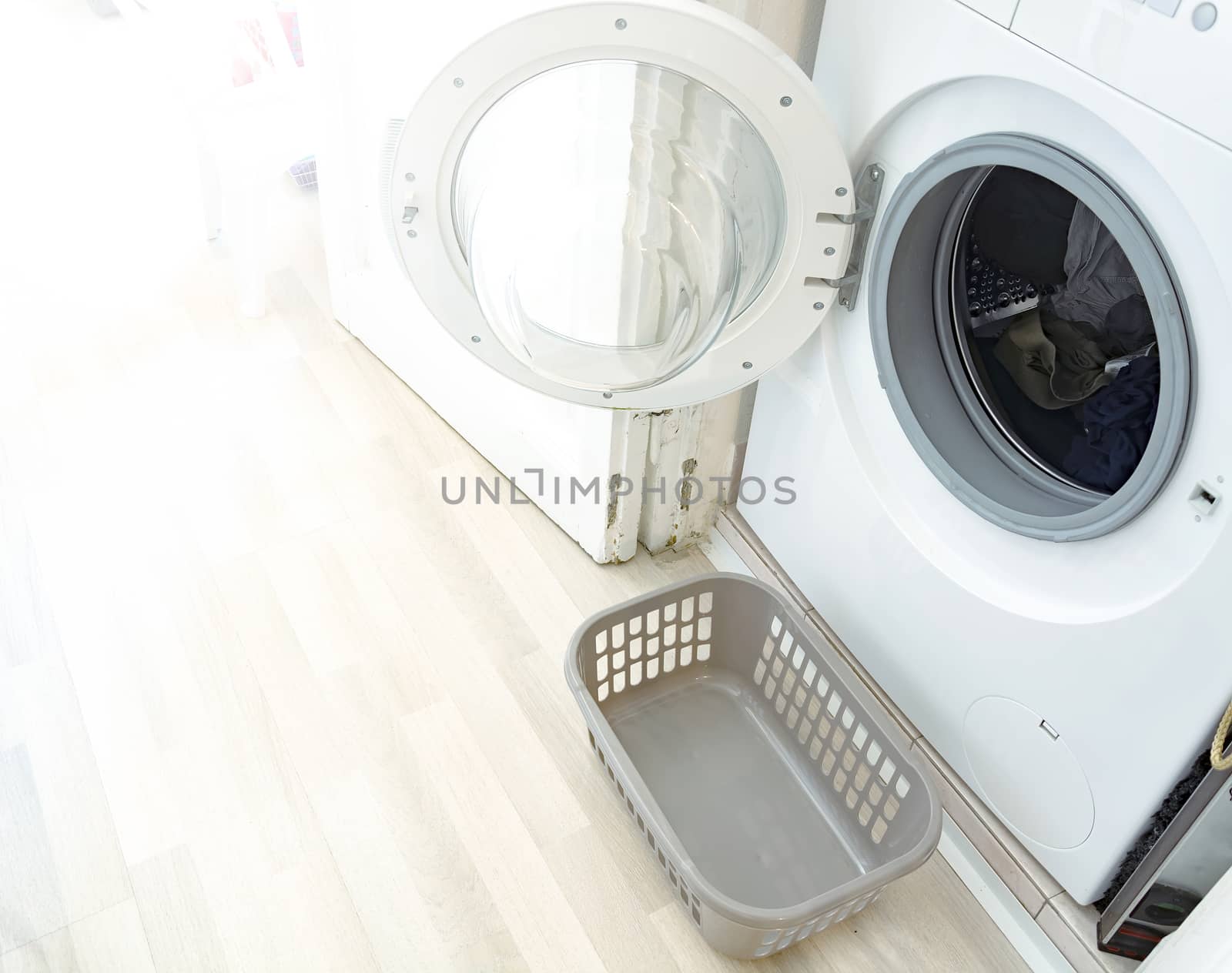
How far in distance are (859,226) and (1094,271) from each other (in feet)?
0.82

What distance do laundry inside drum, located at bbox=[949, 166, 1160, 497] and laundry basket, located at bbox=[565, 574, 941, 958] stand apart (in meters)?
0.38

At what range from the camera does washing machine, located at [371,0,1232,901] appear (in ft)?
3.01

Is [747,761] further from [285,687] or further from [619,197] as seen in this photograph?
[619,197]

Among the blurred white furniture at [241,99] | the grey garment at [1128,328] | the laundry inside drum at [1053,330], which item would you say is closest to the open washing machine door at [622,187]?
the laundry inside drum at [1053,330]

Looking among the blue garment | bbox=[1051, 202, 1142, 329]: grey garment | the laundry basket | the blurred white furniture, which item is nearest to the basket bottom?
the laundry basket

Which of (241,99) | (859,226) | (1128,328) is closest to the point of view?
(1128,328)

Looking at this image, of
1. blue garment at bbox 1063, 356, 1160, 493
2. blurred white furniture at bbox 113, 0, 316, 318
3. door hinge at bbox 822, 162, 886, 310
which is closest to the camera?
blue garment at bbox 1063, 356, 1160, 493

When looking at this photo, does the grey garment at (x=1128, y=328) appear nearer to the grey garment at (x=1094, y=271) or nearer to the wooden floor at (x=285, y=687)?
the grey garment at (x=1094, y=271)

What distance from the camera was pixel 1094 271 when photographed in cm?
110

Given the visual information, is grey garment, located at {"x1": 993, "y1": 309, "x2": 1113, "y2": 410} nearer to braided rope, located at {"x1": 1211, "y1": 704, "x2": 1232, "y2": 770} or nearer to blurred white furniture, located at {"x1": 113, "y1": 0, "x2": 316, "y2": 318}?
braided rope, located at {"x1": 1211, "y1": 704, "x2": 1232, "y2": 770}

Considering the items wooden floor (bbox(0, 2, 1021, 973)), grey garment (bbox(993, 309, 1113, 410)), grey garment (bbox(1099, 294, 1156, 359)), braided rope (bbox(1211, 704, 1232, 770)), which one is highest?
grey garment (bbox(1099, 294, 1156, 359))

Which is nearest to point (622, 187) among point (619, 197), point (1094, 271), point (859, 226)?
point (619, 197)

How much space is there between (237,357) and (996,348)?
137 cm

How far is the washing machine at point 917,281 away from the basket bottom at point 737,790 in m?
0.19
